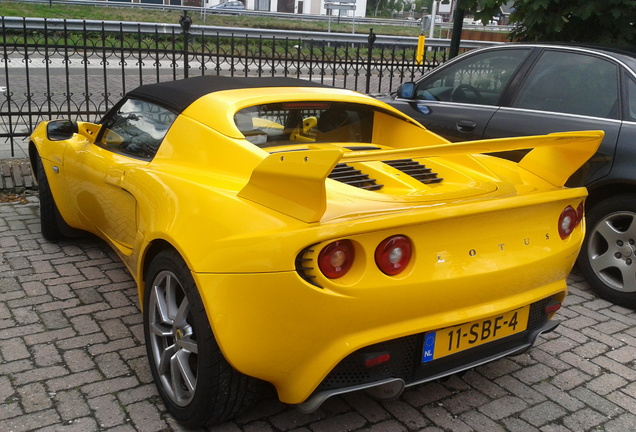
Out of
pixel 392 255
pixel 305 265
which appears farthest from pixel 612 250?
pixel 305 265

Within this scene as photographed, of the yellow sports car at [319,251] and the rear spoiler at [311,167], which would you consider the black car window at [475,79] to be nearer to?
the yellow sports car at [319,251]

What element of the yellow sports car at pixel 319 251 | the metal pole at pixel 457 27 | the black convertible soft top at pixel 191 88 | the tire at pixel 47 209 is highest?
the metal pole at pixel 457 27

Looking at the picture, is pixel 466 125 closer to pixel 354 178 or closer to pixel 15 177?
pixel 354 178

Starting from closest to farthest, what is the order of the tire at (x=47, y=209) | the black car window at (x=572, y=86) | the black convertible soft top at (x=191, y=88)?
the black convertible soft top at (x=191, y=88), the black car window at (x=572, y=86), the tire at (x=47, y=209)

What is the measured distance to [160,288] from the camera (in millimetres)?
3053

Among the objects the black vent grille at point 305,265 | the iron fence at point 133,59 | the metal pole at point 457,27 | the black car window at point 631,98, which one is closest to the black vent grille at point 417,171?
the black vent grille at point 305,265

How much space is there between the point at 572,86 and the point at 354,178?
2702 mm

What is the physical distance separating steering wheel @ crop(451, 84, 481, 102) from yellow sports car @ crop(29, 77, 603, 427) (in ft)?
6.95

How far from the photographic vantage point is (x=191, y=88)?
373 centimetres

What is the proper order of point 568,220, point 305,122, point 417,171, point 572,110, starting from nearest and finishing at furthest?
point 568,220 < point 417,171 < point 305,122 < point 572,110

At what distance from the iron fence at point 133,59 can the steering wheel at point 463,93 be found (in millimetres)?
2072

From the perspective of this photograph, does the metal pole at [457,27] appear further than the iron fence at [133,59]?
Yes

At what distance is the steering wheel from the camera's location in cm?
551

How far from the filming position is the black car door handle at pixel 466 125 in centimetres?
534
